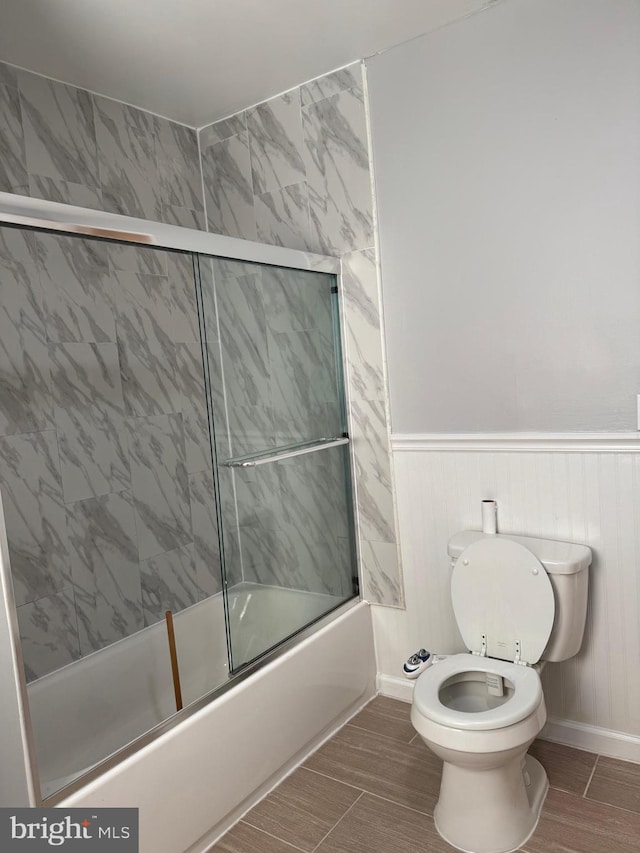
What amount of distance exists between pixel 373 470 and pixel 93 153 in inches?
64.8

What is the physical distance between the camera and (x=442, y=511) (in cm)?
246

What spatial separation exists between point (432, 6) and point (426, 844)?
258 cm

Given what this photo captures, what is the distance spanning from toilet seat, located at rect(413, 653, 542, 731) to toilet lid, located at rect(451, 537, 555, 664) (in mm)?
70

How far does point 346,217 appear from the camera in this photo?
2.55m

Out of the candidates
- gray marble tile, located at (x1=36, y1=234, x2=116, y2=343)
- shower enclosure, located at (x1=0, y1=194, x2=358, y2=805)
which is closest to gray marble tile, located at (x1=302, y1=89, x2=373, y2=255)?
shower enclosure, located at (x1=0, y1=194, x2=358, y2=805)

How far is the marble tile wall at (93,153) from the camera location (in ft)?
7.41

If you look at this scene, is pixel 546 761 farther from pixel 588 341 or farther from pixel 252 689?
pixel 588 341

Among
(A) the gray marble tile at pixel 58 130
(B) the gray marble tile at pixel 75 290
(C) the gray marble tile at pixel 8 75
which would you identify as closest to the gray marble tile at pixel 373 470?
(B) the gray marble tile at pixel 75 290

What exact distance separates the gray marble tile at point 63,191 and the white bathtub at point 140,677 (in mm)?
1552

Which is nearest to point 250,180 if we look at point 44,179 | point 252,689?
point 44,179

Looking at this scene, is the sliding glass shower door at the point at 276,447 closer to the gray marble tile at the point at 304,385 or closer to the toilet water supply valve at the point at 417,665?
the gray marble tile at the point at 304,385

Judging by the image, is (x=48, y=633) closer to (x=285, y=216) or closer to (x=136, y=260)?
(x=136, y=260)

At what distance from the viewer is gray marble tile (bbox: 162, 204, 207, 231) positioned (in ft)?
9.23

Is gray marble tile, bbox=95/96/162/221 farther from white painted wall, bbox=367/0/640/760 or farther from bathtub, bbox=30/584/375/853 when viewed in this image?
bathtub, bbox=30/584/375/853
